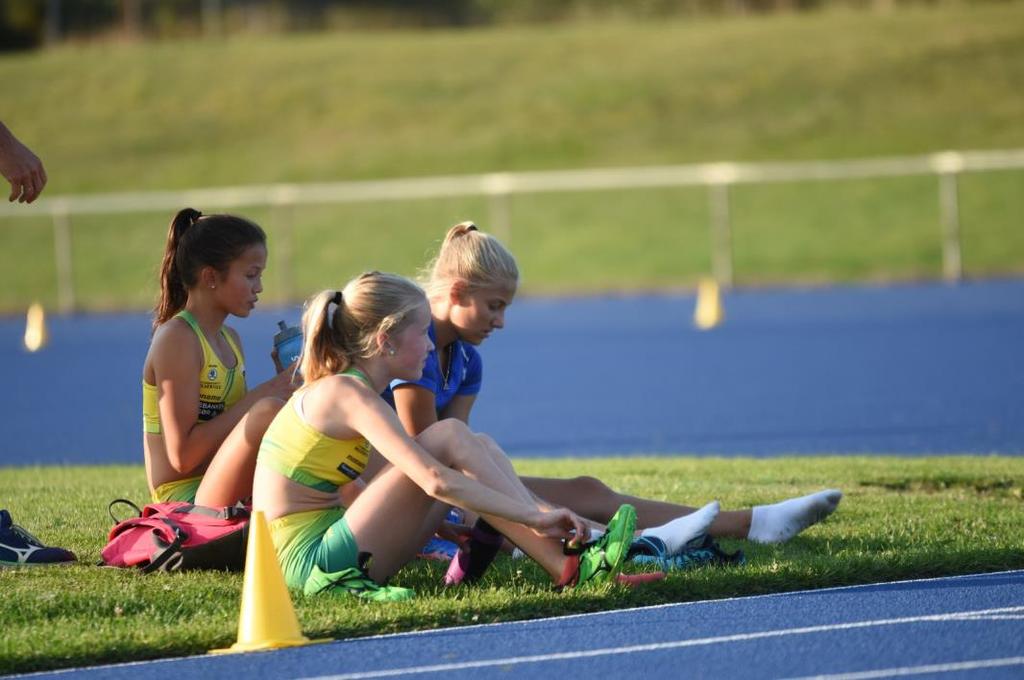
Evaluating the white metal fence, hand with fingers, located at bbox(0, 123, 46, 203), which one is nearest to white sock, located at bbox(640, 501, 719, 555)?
hand with fingers, located at bbox(0, 123, 46, 203)

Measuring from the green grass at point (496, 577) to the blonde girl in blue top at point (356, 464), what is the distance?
132mm

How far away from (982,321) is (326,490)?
1384cm

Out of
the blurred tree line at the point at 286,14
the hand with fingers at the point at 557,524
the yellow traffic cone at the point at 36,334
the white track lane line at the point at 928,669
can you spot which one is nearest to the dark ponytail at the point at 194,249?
the hand with fingers at the point at 557,524

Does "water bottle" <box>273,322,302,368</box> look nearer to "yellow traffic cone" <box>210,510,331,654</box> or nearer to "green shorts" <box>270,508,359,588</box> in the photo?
"green shorts" <box>270,508,359,588</box>

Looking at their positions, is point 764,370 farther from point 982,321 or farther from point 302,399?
point 302,399

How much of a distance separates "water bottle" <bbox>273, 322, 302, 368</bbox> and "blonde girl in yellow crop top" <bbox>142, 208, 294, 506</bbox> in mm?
177

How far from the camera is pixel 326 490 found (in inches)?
212

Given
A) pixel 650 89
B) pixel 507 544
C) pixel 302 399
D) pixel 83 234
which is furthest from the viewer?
pixel 650 89

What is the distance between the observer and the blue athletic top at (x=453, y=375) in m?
5.88

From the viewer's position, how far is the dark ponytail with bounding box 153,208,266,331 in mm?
6066

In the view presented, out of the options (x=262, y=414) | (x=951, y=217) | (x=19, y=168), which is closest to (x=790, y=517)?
(x=262, y=414)

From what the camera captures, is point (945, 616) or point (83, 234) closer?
point (945, 616)

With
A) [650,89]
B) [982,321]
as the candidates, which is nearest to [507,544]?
[982,321]

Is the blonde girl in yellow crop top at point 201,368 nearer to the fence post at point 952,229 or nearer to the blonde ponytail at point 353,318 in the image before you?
the blonde ponytail at point 353,318
